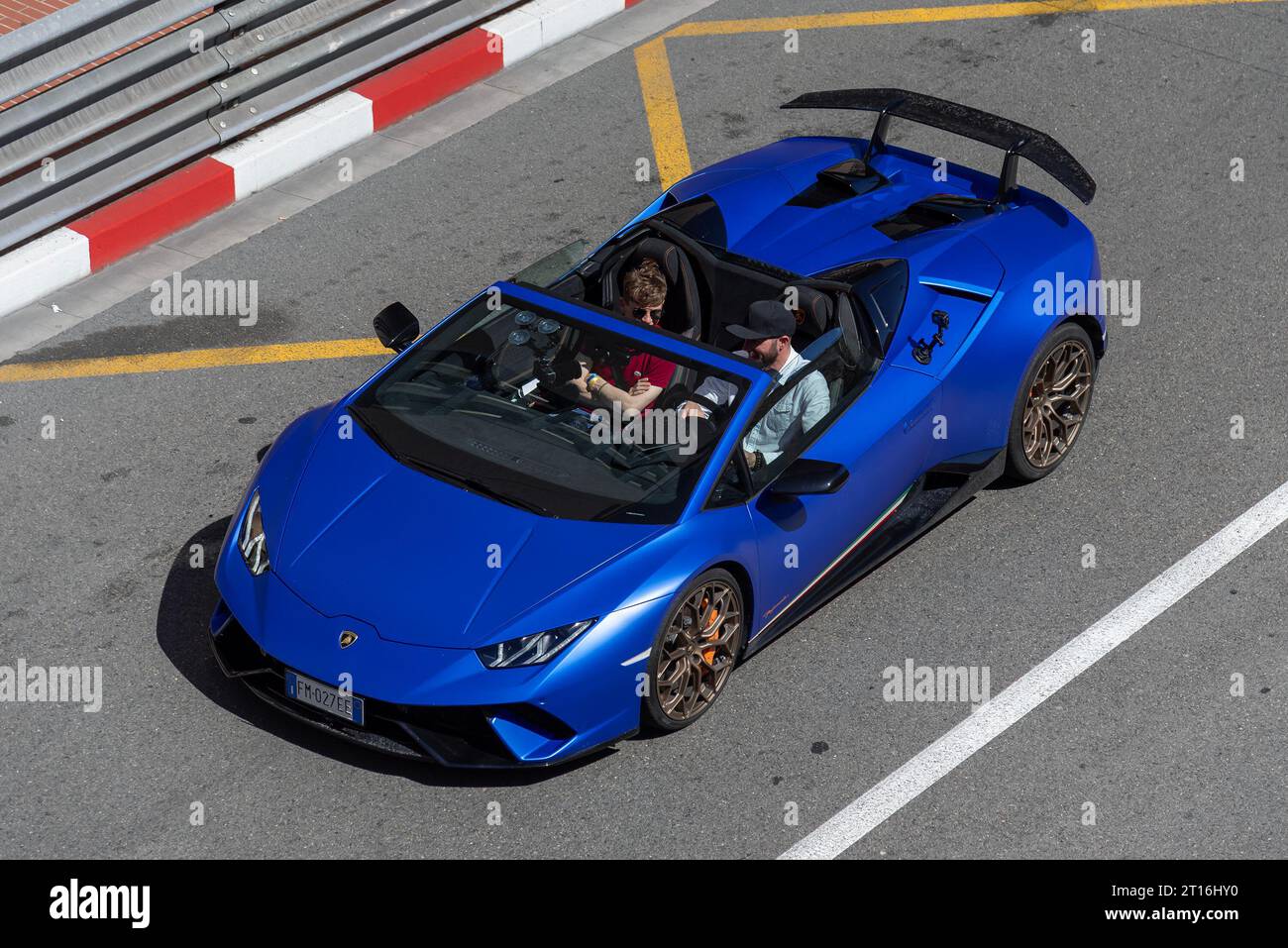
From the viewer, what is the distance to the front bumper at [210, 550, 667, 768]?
6.07 metres

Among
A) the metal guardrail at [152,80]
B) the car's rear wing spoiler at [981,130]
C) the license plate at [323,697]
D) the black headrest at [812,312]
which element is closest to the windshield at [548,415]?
the black headrest at [812,312]

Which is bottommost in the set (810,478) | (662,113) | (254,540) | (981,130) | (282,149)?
(254,540)

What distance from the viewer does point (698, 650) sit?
6.55 meters

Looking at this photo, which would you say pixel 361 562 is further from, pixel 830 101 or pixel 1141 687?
pixel 830 101

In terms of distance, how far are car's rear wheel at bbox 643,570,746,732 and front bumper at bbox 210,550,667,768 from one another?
0.33ft

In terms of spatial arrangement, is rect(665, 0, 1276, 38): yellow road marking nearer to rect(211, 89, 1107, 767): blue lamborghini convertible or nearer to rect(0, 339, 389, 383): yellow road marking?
rect(211, 89, 1107, 767): blue lamborghini convertible

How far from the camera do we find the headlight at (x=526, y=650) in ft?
20.1

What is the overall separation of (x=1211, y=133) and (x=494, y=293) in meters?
5.55

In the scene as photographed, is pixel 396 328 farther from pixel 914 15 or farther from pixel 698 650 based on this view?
pixel 914 15

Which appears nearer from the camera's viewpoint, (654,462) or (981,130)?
(654,462)

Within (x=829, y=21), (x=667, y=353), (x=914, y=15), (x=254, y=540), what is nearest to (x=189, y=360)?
(x=254, y=540)

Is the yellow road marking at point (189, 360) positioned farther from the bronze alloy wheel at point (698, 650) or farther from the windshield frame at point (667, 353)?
the bronze alloy wheel at point (698, 650)

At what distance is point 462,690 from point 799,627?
1732mm
